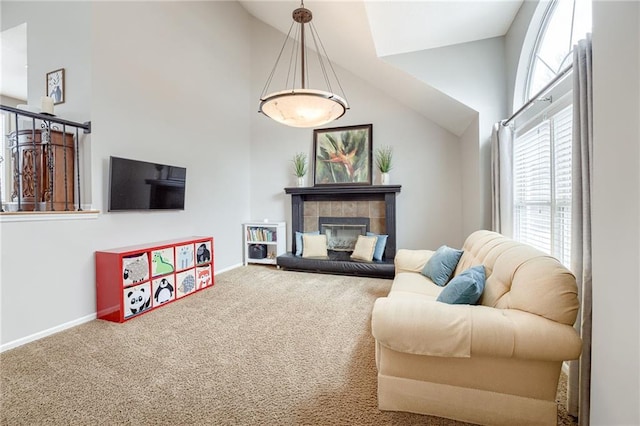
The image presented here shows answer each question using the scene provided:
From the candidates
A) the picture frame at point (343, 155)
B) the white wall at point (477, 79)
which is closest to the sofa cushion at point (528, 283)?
the white wall at point (477, 79)

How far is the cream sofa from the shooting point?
1337mm

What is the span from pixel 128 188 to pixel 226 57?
9.73 ft

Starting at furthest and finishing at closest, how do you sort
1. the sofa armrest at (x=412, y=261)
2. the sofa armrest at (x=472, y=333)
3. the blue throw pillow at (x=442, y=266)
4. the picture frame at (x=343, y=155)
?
the picture frame at (x=343, y=155)
the sofa armrest at (x=412, y=261)
the blue throw pillow at (x=442, y=266)
the sofa armrest at (x=472, y=333)

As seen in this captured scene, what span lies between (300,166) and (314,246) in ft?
4.83

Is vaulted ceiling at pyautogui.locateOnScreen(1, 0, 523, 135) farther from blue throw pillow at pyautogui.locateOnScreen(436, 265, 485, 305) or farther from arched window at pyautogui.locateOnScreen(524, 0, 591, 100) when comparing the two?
blue throw pillow at pyautogui.locateOnScreen(436, 265, 485, 305)

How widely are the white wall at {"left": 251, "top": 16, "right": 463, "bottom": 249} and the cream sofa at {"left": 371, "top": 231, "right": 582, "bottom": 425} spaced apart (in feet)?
10.6

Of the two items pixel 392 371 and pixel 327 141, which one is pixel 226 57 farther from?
pixel 392 371

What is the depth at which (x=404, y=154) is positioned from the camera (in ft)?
16.0

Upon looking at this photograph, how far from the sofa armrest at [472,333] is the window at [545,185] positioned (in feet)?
3.25

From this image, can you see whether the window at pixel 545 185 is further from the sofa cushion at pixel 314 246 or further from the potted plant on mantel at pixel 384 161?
the sofa cushion at pixel 314 246

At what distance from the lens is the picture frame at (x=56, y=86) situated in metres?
3.04

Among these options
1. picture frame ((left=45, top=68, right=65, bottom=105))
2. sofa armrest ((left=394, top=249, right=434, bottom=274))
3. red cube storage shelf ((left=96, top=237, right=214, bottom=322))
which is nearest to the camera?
red cube storage shelf ((left=96, top=237, right=214, bottom=322))

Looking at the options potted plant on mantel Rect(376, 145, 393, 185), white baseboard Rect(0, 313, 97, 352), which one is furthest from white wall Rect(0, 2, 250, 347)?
potted plant on mantel Rect(376, 145, 393, 185)

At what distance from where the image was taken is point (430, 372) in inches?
58.2
